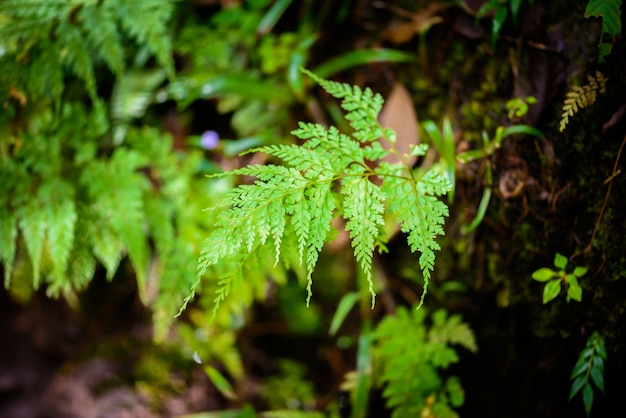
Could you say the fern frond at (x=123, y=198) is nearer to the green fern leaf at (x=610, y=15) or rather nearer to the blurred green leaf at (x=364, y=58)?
the blurred green leaf at (x=364, y=58)

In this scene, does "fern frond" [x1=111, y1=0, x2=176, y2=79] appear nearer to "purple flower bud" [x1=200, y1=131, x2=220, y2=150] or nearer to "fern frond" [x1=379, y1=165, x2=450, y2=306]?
"purple flower bud" [x1=200, y1=131, x2=220, y2=150]

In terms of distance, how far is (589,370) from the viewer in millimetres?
1233

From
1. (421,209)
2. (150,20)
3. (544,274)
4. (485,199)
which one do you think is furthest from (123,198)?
(544,274)

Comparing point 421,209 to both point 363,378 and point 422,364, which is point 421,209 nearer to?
point 422,364

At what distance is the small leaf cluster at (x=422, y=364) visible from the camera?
59.6 inches

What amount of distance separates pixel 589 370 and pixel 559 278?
0.89 ft

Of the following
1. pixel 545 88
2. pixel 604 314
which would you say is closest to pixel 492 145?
pixel 545 88

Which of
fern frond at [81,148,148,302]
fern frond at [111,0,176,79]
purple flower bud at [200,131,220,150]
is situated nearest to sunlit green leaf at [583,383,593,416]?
fern frond at [81,148,148,302]

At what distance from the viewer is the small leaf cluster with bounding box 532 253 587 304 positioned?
1.28 metres

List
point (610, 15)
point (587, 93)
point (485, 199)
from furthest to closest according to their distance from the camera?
point (485, 199) → point (587, 93) → point (610, 15)

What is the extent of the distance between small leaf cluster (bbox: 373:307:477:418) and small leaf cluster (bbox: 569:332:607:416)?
33cm

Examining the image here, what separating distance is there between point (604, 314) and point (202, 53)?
78.1 inches

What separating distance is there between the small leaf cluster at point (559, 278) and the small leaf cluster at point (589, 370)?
0.14 m

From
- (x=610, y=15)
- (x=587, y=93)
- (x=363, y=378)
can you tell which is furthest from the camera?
(x=363, y=378)
